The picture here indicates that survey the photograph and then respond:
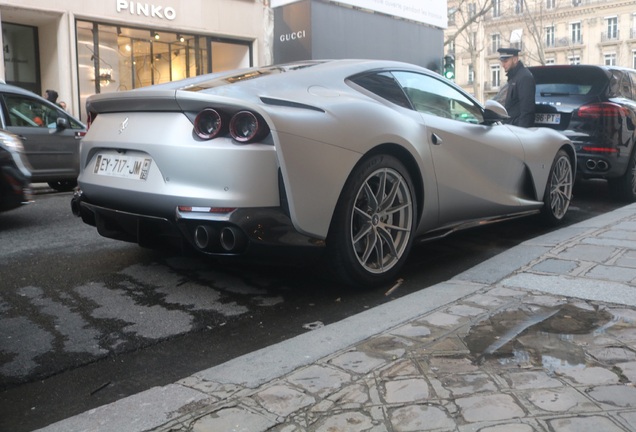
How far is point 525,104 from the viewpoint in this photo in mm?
7426

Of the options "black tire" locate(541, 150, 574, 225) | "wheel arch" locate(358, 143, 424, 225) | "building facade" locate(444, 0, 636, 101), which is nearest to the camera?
"wheel arch" locate(358, 143, 424, 225)

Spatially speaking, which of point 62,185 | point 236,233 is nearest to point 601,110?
point 236,233

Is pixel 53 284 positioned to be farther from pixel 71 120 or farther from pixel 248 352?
pixel 71 120

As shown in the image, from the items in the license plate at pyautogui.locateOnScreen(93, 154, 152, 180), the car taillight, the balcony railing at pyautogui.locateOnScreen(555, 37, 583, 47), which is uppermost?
the balcony railing at pyautogui.locateOnScreen(555, 37, 583, 47)

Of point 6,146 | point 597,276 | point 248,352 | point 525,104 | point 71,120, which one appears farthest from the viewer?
point 71,120

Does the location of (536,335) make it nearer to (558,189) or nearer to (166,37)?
(558,189)

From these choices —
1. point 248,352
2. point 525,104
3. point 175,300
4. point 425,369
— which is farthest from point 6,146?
point 525,104

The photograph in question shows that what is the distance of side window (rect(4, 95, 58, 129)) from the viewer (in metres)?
8.92

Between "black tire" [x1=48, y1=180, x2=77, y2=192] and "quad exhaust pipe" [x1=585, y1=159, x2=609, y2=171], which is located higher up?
"quad exhaust pipe" [x1=585, y1=159, x2=609, y2=171]

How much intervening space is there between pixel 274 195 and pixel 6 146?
7.57 ft

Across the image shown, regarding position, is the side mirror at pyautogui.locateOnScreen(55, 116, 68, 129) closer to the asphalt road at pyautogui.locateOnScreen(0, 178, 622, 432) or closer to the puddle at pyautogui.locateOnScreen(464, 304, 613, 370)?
the asphalt road at pyautogui.locateOnScreen(0, 178, 622, 432)

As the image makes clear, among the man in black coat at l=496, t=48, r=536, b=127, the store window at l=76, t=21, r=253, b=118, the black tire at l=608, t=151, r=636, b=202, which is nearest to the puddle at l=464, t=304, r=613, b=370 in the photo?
the man in black coat at l=496, t=48, r=536, b=127

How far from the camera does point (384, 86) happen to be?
435 cm

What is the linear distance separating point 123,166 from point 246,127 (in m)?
0.87
